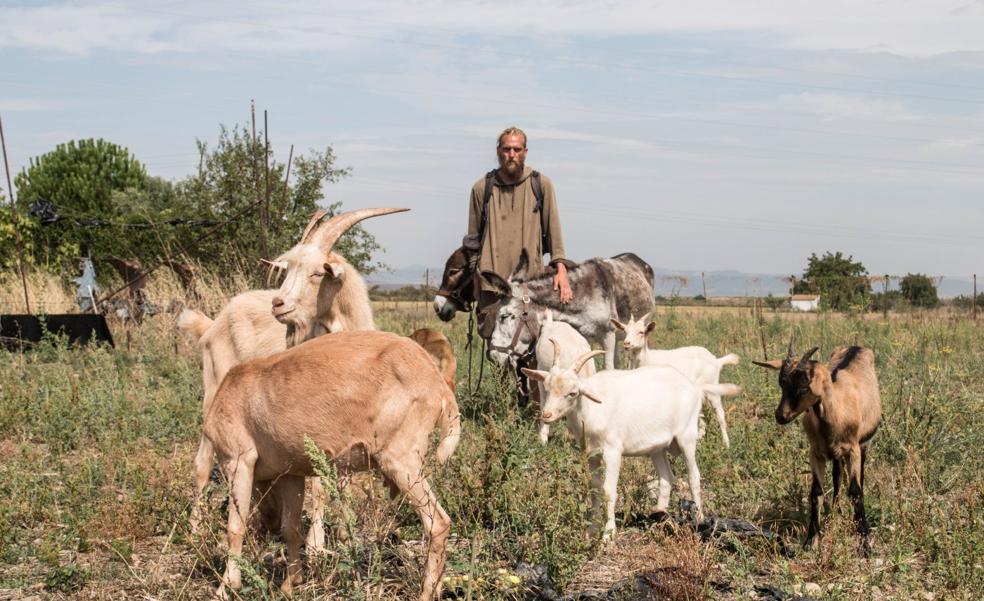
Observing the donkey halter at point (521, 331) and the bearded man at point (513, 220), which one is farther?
the donkey halter at point (521, 331)

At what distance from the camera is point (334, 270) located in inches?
268

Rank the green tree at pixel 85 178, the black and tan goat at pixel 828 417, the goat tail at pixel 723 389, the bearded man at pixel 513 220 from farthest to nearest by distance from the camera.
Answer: the green tree at pixel 85 178
the bearded man at pixel 513 220
the goat tail at pixel 723 389
the black and tan goat at pixel 828 417

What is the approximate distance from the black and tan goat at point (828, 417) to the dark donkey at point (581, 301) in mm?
3736

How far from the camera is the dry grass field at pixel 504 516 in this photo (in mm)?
5211

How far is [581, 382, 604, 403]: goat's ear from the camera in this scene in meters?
6.59

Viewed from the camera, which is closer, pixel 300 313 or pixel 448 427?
pixel 448 427

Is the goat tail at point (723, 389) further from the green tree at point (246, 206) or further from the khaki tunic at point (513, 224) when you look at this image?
the green tree at point (246, 206)

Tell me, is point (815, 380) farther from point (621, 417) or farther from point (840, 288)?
point (840, 288)

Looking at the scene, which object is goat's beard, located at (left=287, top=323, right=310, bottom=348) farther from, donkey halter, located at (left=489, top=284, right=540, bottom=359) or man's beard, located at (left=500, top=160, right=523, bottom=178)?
donkey halter, located at (left=489, top=284, right=540, bottom=359)

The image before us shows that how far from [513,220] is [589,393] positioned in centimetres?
334

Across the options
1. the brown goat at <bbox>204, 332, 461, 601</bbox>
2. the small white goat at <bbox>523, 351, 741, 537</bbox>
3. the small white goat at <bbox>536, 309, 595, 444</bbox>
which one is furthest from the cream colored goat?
the small white goat at <bbox>536, 309, 595, 444</bbox>

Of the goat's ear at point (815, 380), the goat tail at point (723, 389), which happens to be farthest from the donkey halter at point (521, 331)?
the goat's ear at point (815, 380)

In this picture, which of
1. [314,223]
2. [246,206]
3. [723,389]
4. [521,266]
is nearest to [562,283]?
[521,266]

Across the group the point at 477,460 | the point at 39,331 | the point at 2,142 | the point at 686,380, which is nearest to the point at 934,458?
the point at 686,380
